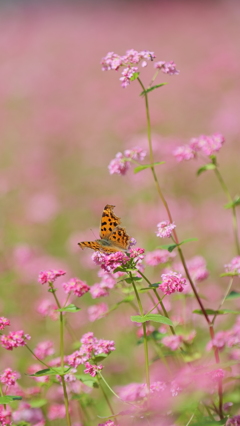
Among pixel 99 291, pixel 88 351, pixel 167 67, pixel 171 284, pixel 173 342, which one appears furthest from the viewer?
pixel 99 291

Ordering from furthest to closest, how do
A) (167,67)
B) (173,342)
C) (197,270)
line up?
1. (197,270)
2. (167,67)
3. (173,342)

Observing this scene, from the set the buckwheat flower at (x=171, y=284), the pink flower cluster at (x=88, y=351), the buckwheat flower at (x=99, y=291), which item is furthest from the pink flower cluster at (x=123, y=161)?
the pink flower cluster at (x=88, y=351)

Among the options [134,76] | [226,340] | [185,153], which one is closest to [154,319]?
[226,340]

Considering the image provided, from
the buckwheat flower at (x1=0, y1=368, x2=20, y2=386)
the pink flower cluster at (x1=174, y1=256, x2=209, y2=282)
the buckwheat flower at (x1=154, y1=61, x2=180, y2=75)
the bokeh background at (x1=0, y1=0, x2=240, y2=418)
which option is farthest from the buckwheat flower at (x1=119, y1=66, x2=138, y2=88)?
the bokeh background at (x1=0, y1=0, x2=240, y2=418)

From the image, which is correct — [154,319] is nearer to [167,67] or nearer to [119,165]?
[119,165]

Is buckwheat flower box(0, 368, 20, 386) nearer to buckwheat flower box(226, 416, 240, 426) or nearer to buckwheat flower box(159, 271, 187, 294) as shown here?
buckwheat flower box(159, 271, 187, 294)

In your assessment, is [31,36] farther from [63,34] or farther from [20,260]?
[20,260]
